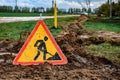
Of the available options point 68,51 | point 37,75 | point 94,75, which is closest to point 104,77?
point 94,75

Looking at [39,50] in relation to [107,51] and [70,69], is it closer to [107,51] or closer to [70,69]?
[70,69]

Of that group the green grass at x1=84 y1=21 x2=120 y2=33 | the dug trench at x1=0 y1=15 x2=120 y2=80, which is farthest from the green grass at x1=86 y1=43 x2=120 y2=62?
the green grass at x1=84 y1=21 x2=120 y2=33

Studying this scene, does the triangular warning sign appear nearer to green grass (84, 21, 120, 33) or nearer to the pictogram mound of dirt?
the pictogram mound of dirt

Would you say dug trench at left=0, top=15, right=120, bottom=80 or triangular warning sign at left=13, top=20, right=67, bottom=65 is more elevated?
triangular warning sign at left=13, top=20, right=67, bottom=65

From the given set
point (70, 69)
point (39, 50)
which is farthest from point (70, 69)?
point (39, 50)

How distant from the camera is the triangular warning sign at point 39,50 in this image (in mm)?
8008

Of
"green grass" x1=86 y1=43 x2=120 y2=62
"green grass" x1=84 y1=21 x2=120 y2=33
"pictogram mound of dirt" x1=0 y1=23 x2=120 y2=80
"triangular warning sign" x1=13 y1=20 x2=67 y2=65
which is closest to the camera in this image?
"pictogram mound of dirt" x1=0 y1=23 x2=120 y2=80

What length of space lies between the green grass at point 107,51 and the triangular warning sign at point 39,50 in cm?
145

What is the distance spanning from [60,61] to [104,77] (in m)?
1.54

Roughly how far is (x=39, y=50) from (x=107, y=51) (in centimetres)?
254

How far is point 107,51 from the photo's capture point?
998 cm

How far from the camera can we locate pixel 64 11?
8456 cm

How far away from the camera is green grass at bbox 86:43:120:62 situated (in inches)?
359

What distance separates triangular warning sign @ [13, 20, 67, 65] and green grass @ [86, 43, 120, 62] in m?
1.45
